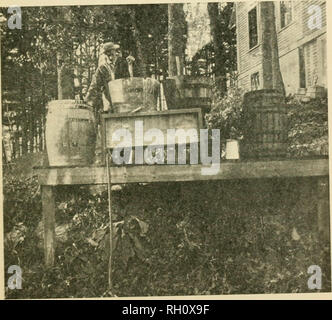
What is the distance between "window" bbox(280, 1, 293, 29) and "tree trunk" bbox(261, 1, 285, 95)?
9 cm

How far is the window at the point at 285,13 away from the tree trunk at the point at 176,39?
854mm

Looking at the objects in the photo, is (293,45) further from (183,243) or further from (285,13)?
(183,243)

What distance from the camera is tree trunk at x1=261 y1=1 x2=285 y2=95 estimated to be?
502cm

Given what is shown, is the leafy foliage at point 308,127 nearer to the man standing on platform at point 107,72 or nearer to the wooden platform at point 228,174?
the wooden platform at point 228,174

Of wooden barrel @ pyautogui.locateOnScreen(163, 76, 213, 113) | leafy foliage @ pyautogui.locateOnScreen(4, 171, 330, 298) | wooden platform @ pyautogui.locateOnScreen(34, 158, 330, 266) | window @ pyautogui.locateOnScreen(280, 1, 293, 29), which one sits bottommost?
leafy foliage @ pyautogui.locateOnScreen(4, 171, 330, 298)

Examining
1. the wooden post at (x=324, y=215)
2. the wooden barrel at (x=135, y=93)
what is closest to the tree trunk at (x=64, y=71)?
the wooden barrel at (x=135, y=93)

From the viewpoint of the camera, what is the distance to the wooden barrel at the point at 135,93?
197 inches

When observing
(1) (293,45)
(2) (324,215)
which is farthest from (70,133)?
(2) (324,215)

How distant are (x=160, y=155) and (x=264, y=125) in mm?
953

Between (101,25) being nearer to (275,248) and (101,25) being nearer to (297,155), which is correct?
(297,155)

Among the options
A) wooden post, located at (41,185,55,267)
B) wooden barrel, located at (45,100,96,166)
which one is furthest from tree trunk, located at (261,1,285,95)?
wooden post, located at (41,185,55,267)

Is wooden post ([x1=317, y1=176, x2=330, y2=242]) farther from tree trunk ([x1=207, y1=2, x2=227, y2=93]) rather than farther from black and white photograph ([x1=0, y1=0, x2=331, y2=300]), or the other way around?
tree trunk ([x1=207, y1=2, x2=227, y2=93])

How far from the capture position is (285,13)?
4973 millimetres

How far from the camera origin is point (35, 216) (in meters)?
5.00
